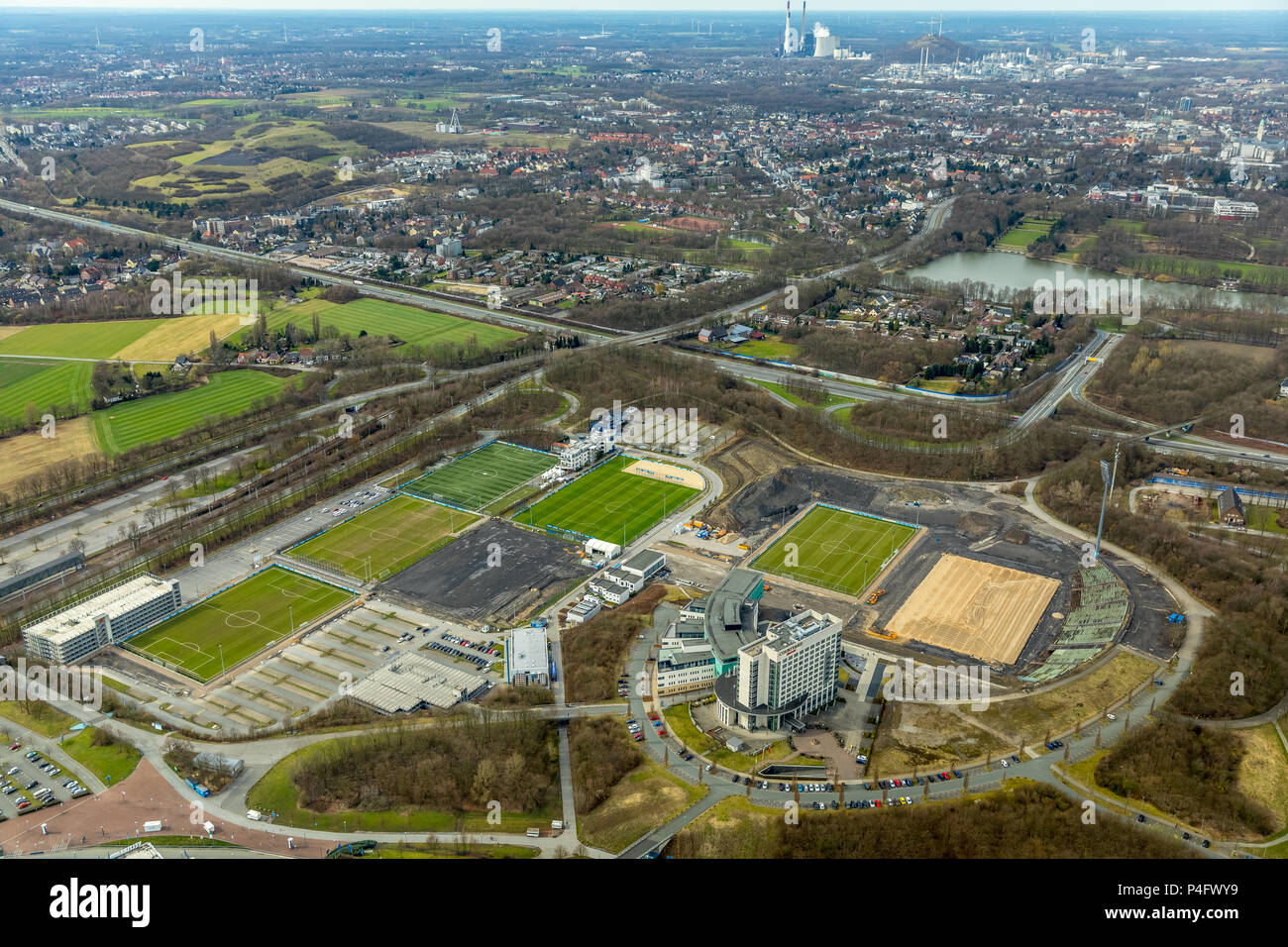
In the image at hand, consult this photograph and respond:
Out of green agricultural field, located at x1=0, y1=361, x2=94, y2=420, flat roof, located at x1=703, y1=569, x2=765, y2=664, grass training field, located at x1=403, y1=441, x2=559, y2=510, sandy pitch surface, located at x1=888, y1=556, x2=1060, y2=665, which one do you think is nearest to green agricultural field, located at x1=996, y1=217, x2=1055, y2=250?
grass training field, located at x1=403, y1=441, x2=559, y2=510

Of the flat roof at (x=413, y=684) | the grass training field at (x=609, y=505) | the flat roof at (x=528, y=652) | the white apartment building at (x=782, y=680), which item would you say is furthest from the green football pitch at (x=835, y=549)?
the flat roof at (x=413, y=684)

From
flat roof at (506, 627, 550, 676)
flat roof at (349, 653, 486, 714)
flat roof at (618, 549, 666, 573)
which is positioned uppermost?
flat roof at (618, 549, 666, 573)

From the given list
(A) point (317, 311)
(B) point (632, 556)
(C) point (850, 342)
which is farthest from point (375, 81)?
(B) point (632, 556)

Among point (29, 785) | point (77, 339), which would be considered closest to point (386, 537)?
point (29, 785)

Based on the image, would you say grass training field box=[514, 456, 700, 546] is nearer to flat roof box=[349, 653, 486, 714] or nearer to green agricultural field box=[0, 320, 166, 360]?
flat roof box=[349, 653, 486, 714]

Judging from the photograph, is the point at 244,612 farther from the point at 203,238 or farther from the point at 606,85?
the point at 606,85

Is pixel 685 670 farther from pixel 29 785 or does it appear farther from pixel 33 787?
pixel 29 785

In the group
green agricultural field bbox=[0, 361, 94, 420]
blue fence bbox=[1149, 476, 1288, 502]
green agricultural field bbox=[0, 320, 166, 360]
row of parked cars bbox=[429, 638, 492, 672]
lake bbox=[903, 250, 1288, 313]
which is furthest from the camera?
lake bbox=[903, 250, 1288, 313]
